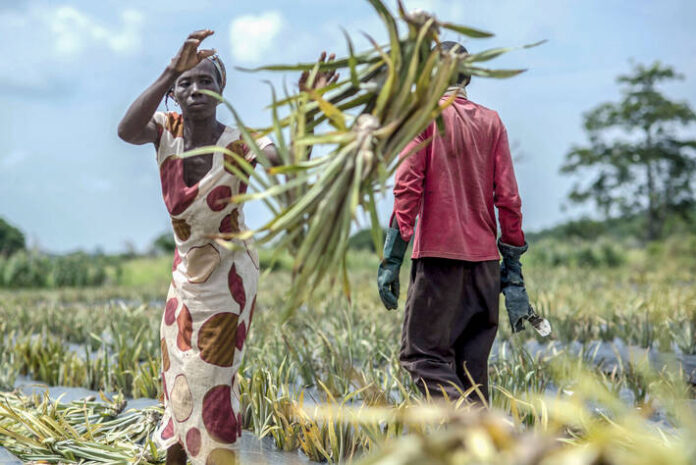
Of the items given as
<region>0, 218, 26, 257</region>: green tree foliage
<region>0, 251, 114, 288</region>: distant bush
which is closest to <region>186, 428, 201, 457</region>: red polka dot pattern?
<region>0, 251, 114, 288</region>: distant bush

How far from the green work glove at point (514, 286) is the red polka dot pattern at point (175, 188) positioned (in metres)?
1.37

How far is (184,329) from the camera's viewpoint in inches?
95.7

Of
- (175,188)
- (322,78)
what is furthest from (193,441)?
(322,78)

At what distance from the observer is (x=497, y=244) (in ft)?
9.70

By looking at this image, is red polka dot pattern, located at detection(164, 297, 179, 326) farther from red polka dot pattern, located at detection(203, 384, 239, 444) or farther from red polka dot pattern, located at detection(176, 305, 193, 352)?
red polka dot pattern, located at detection(203, 384, 239, 444)

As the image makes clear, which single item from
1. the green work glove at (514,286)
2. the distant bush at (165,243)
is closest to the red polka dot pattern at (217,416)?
the green work glove at (514,286)

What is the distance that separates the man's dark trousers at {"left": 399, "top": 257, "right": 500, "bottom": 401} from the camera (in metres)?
2.75

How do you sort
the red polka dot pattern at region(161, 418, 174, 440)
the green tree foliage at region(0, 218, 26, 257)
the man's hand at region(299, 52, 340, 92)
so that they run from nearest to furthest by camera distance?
the man's hand at region(299, 52, 340, 92), the red polka dot pattern at region(161, 418, 174, 440), the green tree foliage at region(0, 218, 26, 257)

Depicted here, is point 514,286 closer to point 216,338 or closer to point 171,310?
point 216,338

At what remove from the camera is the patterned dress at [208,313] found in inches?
94.3

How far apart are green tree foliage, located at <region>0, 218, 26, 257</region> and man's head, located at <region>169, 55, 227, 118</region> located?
22754 mm

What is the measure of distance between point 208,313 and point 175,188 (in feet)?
1.57

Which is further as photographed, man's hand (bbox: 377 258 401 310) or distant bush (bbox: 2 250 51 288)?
distant bush (bbox: 2 250 51 288)

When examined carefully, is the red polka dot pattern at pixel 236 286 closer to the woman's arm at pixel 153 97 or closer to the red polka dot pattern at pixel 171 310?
Answer: the red polka dot pattern at pixel 171 310
